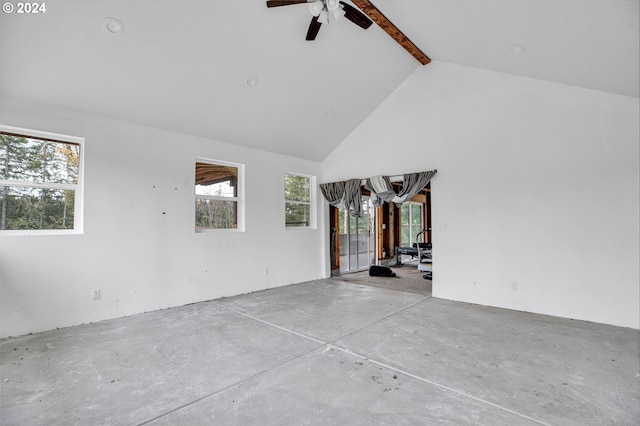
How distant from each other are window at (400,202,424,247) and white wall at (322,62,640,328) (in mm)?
5047

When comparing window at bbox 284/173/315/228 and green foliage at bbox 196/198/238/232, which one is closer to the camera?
green foliage at bbox 196/198/238/232

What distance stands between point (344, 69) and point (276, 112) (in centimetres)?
127

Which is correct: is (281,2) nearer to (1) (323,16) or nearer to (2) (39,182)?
(1) (323,16)

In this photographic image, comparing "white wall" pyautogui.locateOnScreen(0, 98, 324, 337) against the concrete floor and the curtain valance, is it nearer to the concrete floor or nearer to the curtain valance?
the concrete floor

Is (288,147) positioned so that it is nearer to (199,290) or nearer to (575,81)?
(199,290)

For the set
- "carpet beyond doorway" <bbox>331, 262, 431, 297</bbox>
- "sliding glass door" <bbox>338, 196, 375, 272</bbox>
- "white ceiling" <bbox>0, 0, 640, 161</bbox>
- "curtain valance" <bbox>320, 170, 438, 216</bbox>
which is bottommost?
"carpet beyond doorway" <bbox>331, 262, 431, 297</bbox>

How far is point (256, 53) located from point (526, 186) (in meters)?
4.14

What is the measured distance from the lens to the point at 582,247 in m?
3.64

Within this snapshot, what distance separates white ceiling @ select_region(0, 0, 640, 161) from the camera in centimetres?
259

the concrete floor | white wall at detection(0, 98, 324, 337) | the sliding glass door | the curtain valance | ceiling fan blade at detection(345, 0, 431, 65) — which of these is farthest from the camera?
the sliding glass door

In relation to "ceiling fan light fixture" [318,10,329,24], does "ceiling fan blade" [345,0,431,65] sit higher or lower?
higher

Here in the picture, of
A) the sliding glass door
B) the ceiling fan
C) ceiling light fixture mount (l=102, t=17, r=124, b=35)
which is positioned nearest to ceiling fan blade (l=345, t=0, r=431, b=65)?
the ceiling fan

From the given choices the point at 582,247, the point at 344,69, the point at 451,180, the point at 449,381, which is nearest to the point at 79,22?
the point at 344,69

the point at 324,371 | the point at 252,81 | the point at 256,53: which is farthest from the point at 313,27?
the point at 324,371
